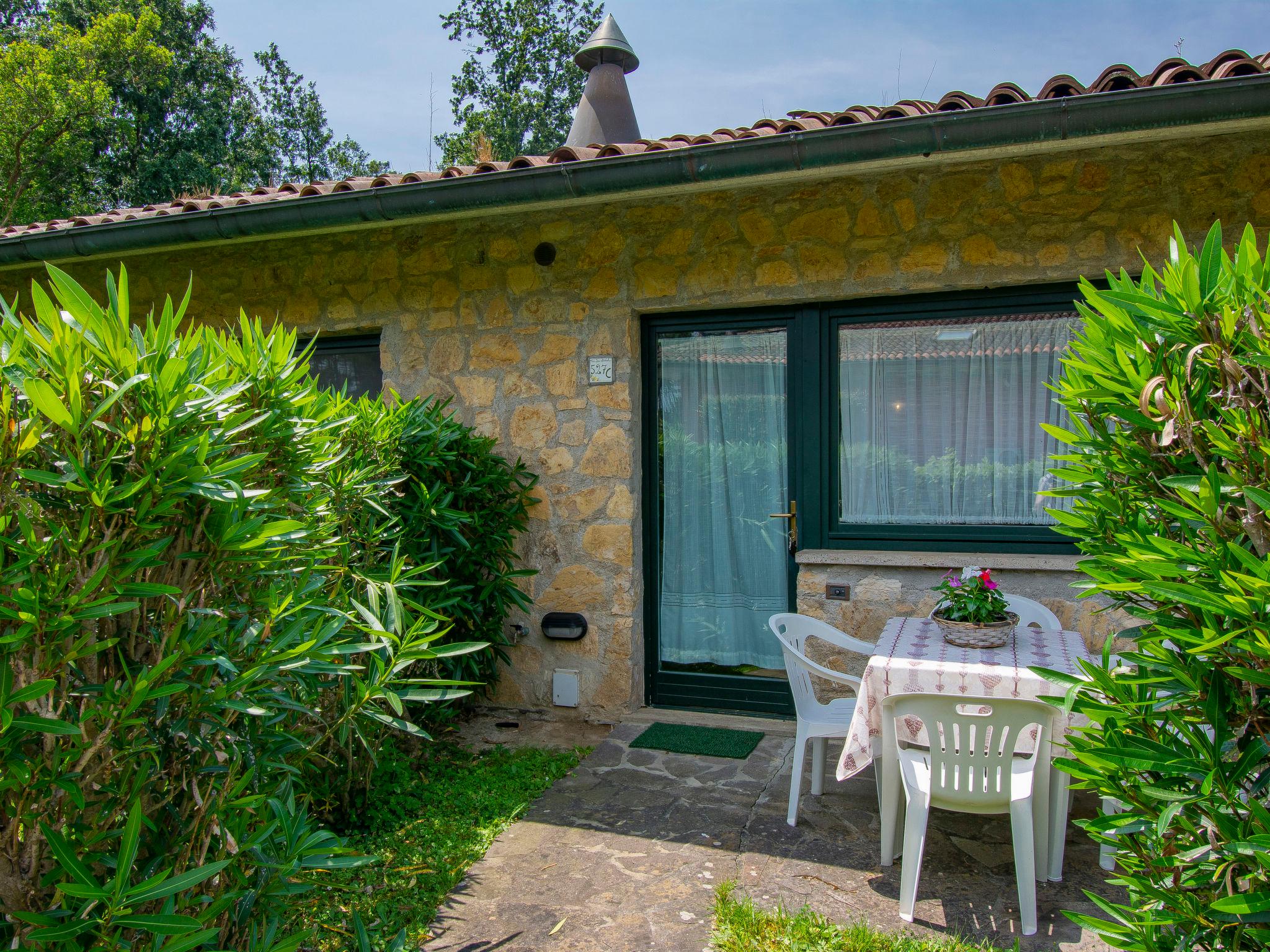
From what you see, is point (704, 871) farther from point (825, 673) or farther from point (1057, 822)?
point (1057, 822)

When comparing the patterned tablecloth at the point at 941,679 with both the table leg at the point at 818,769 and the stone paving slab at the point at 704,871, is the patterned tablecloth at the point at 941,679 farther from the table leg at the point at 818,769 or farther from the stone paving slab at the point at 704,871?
the table leg at the point at 818,769

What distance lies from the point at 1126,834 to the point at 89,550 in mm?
1852

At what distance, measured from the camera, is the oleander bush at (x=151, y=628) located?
1.47m

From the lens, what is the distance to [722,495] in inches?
203

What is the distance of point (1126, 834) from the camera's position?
5.06 feet

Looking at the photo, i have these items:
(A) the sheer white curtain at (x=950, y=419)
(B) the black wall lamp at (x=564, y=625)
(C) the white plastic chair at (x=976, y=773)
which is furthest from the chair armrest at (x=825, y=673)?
(B) the black wall lamp at (x=564, y=625)

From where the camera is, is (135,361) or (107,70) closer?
(135,361)

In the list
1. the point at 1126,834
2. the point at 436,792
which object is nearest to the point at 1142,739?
the point at 1126,834

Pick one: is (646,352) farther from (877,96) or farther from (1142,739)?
(1142,739)

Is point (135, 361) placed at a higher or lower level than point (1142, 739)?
higher

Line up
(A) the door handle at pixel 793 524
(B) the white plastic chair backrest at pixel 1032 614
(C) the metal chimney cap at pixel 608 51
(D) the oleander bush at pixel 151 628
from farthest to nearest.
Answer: (C) the metal chimney cap at pixel 608 51 → (A) the door handle at pixel 793 524 → (B) the white plastic chair backrest at pixel 1032 614 → (D) the oleander bush at pixel 151 628

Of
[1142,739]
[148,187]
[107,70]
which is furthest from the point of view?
[148,187]

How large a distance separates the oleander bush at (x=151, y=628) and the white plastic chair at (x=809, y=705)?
73.6 inches

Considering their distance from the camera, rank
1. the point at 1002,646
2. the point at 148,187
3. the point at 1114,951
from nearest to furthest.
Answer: the point at 1114,951
the point at 1002,646
the point at 148,187
